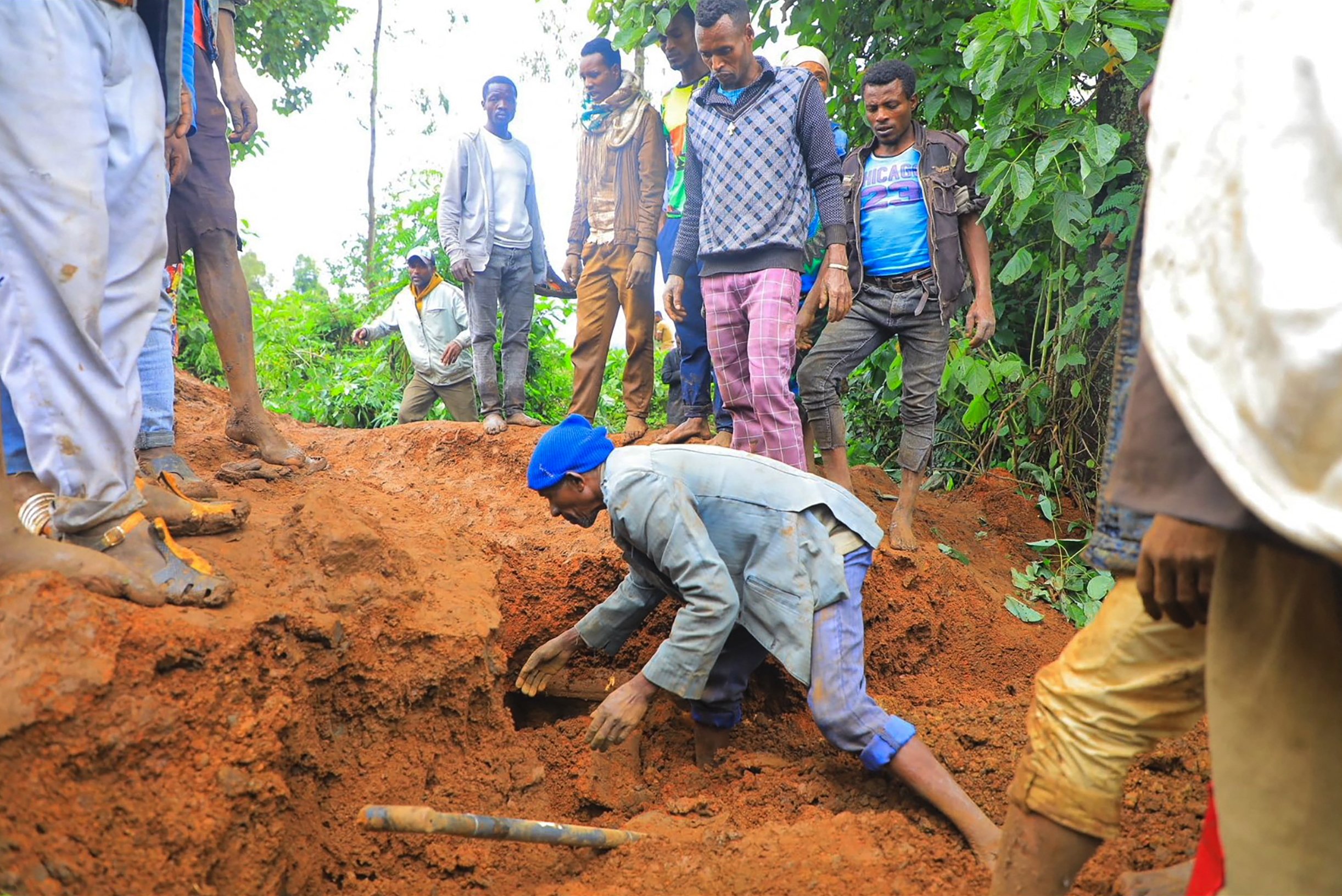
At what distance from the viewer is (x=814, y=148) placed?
3.82 m

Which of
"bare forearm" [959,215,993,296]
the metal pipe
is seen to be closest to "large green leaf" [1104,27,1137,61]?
"bare forearm" [959,215,993,296]

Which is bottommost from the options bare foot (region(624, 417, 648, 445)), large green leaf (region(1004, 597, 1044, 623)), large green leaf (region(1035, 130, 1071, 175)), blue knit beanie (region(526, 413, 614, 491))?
large green leaf (region(1004, 597, 1044, 623))

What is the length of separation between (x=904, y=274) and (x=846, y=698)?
2.03m

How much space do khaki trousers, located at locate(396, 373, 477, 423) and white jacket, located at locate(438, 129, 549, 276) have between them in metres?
1.45

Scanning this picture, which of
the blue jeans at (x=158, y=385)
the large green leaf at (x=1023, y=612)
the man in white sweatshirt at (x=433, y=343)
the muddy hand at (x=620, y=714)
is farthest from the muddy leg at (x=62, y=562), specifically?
the man in white sweatshirt at (x=433, y=343)

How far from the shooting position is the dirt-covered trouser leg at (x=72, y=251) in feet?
6.47

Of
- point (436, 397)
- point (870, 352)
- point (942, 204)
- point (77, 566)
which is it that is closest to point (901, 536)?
point (870, 352)

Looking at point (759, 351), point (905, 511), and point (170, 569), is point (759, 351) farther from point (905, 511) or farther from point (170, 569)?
point (170, 569)

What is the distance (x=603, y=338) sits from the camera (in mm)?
5016

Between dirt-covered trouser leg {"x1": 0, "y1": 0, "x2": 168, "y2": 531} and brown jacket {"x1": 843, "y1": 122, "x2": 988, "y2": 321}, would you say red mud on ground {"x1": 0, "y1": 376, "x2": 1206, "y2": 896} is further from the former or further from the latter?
brown jacket {"x1": 843, "y1": 122, "x2": 988, "y2": 321}

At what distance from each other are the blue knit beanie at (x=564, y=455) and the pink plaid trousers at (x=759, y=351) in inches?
40.9

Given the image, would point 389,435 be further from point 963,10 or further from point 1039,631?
point 963,10

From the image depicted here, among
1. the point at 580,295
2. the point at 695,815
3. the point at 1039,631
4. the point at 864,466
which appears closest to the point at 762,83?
the point at 580,295

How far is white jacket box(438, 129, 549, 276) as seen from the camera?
525 centimetres
